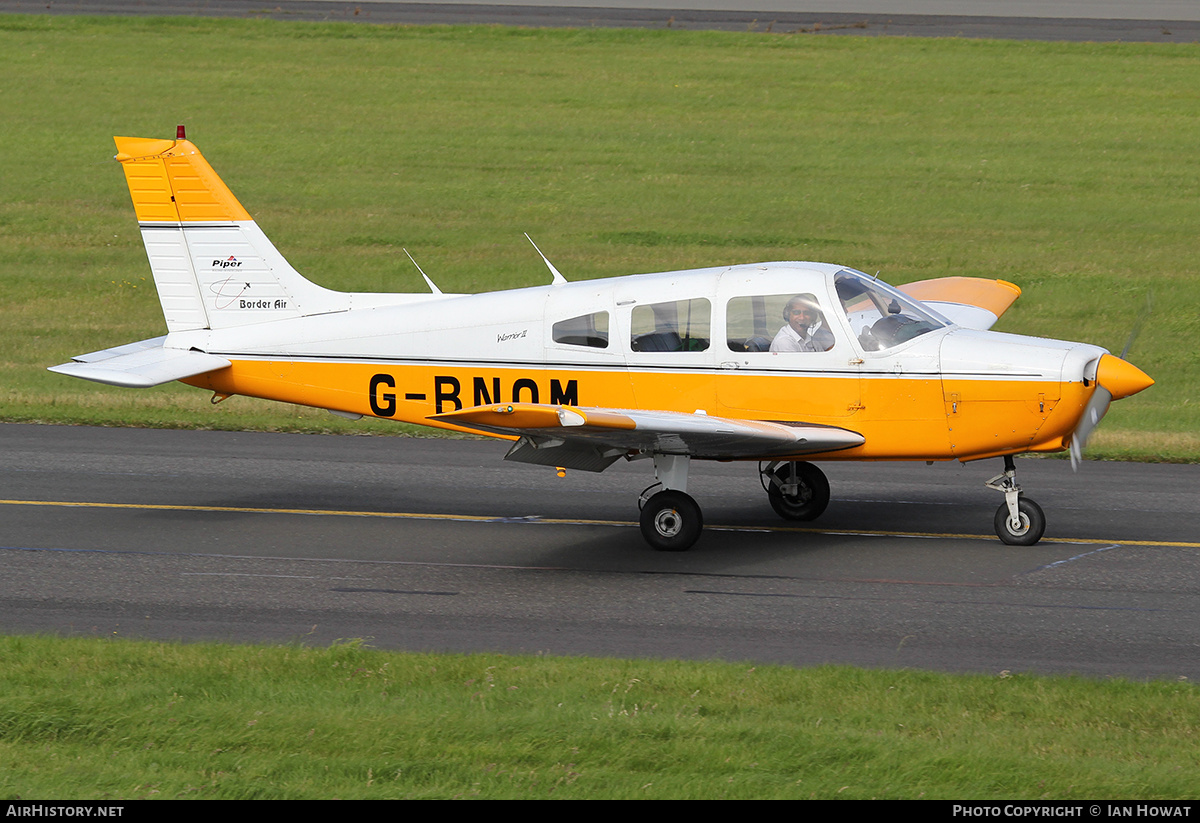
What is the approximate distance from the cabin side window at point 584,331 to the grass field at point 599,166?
18.8 feet

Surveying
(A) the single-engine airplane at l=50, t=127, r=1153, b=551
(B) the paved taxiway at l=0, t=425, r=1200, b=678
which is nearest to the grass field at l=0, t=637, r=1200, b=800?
(B) the paved taxiway at l=0, t=425, r=1200, b=678

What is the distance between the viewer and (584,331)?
36.9 ft

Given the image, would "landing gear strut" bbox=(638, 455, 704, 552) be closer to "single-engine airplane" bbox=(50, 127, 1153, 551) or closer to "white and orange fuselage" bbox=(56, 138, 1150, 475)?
"single-engine airplane" bbox=(50, 127, 1153, 551)

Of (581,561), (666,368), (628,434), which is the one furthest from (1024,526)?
(581,561)

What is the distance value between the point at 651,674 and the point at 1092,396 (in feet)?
14.8

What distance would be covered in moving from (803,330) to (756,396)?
0.66 m

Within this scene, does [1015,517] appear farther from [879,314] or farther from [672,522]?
[672,522]

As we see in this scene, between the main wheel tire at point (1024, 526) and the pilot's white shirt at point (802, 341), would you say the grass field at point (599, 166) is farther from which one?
the pilot's white shirt at point (802, 341)

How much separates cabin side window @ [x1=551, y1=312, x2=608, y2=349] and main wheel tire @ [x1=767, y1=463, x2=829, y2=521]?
219cm

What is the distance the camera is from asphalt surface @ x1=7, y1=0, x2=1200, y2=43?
41219 mm

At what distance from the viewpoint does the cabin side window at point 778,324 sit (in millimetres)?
10781

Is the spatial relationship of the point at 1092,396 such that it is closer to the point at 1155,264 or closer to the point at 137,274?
the point at 1155,264

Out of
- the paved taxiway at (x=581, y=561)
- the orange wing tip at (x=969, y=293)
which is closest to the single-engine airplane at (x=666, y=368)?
the paved taxiway at (x=581, y=561)
